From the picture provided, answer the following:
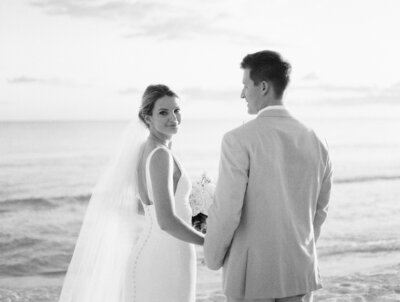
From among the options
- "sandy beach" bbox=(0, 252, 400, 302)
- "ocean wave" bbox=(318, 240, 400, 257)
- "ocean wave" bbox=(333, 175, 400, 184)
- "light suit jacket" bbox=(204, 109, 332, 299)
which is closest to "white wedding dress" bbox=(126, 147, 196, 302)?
"light suit jacket" bbox=(204, 109, 332, 299)

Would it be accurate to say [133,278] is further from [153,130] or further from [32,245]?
[32,245]

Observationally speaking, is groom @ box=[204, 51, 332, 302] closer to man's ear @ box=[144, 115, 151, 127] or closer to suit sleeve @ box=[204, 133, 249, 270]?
suit sleeve @ box=[204, 133, 249, 270]

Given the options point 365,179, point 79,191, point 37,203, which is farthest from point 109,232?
point 365,179

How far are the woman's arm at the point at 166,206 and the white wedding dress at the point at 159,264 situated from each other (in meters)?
0.14


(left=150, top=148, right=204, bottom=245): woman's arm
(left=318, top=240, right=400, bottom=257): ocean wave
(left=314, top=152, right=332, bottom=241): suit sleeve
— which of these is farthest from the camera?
(left=318, top=240, right=400, bottom=257): ocean wave

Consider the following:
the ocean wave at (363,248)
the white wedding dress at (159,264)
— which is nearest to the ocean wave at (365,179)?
the ocean wave at (363,248)

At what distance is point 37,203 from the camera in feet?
55.6

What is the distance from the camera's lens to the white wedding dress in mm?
3258

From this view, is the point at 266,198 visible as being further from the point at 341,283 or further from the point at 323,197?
the point at 341,283

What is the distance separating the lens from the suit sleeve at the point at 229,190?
8.26 ft

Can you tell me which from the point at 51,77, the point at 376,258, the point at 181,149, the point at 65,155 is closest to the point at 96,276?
the point at 376,258

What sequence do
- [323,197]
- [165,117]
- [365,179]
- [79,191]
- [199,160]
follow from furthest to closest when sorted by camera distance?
[199,160] → [365,179] → [79,191] → [165,117] → [323,197]

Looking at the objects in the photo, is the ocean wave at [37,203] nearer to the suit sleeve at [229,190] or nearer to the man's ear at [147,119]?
the man's ear at [147,119]

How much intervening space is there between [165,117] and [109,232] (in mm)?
794
